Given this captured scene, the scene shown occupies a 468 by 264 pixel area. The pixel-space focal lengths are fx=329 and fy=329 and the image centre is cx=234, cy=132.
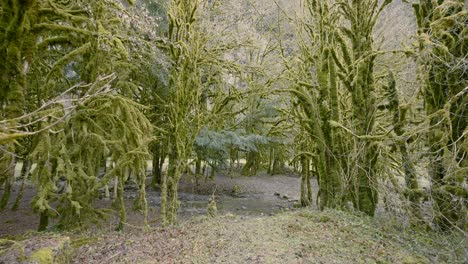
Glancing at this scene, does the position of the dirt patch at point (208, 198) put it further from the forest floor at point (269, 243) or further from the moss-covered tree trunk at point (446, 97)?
the moss-covered tree trunk at point (446, 97)

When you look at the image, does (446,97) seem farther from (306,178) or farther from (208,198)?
(208,198)

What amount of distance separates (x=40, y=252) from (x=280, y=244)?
3140mm

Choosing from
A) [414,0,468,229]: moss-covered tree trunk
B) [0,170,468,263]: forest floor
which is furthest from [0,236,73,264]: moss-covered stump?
[414,0,468,229]: moss-covered tree trunk

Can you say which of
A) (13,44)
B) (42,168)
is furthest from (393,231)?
(13,44)

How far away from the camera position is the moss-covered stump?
352cm

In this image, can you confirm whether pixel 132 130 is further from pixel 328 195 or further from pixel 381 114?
pixel 381 114

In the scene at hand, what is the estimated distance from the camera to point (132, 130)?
19.4ft

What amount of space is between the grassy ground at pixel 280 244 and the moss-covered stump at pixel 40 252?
0.41 meters

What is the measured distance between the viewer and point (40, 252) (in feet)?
12.0

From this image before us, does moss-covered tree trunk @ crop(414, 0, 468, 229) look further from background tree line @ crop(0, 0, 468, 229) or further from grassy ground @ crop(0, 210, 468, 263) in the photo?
grassy ground @ crop(0, 210, 468, 263)

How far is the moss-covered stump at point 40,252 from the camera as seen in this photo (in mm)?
3520

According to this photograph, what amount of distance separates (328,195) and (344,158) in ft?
3.21

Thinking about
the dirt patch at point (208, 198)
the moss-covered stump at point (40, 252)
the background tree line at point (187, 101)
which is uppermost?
the background tree line at point (187, 101)

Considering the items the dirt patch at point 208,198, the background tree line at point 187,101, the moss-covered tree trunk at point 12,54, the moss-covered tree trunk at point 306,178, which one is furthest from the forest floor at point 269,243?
the moss-covered tree trunk at point 306,178
